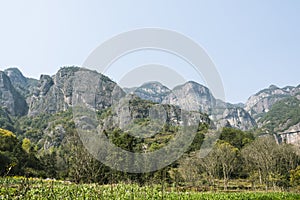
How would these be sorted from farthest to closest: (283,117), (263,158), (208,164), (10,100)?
(10,100) → (283,117) → (263,158) → (208,164)

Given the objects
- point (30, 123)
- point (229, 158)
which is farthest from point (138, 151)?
point (30, 123)

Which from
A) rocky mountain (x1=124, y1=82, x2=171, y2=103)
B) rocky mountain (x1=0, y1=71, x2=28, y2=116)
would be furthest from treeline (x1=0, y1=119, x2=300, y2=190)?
rocky mountain (x1=0, y1=71, x2=28, y2=116)

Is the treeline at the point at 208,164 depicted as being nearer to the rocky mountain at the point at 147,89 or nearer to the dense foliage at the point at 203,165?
the dense foliage at the point at 203,165

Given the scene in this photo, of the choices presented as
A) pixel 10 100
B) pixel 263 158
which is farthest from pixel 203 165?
pixel 10 100

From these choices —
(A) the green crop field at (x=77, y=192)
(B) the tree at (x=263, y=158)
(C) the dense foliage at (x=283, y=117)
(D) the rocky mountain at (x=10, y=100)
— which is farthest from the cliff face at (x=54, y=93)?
(A) the green crop field at (x=77, y=192)

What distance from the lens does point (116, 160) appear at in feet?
106

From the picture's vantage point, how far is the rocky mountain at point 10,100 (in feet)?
443

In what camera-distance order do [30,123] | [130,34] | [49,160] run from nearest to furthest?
[130,34] < [49,160] < [30,123]

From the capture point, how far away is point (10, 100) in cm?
13762

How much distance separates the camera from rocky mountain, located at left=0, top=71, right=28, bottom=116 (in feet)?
443

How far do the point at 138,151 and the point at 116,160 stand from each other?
4.28 metres

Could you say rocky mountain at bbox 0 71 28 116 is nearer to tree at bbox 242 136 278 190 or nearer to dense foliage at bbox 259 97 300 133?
dense foliage at bbox 259 97 300 133

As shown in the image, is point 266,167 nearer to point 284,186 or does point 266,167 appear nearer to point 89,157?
point 284,186

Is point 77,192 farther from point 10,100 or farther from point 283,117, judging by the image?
point 10,100
